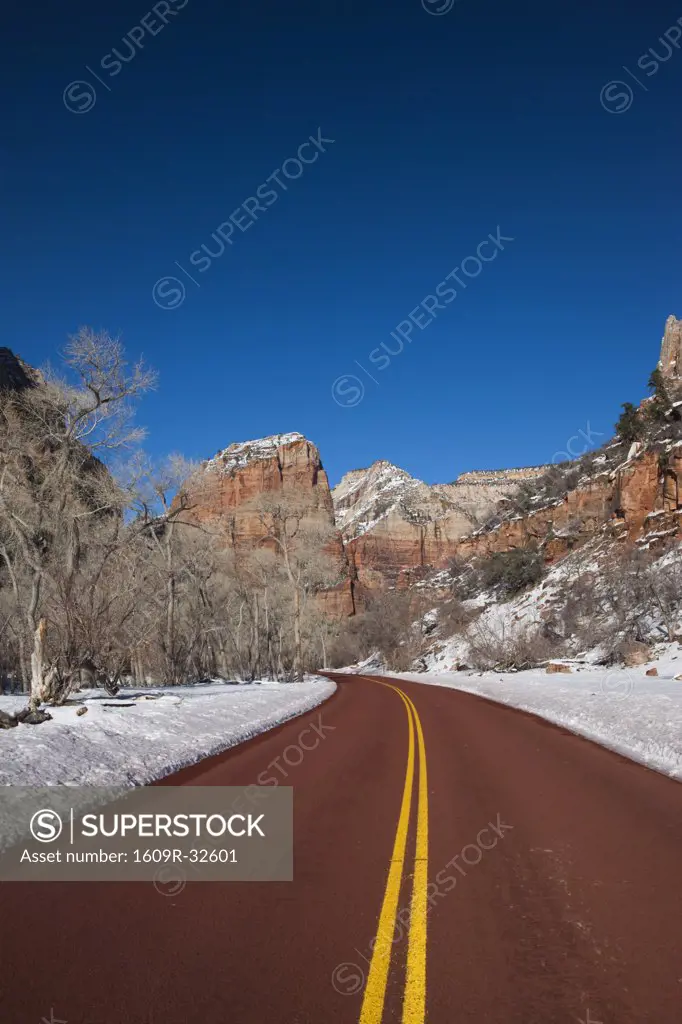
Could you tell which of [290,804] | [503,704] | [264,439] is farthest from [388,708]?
[264,439]

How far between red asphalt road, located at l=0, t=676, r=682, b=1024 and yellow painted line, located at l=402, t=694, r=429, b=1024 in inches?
2.2

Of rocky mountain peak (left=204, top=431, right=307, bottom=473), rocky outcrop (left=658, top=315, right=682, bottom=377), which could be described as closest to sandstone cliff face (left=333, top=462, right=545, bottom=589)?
rocky mountain peak (left=204, top=431, right=307, bottom=473)

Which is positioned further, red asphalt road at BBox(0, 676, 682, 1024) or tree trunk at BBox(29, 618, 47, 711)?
tree trunk at BBox(29, 618, 47, 711)

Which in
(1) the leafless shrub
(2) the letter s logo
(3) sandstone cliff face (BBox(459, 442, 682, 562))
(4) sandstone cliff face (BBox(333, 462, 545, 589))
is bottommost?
(1) the leafless shrub

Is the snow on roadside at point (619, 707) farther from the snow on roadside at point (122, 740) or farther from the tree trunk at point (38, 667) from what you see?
the tree trunk at point (38, 667)

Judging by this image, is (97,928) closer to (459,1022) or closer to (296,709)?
(459,1022)

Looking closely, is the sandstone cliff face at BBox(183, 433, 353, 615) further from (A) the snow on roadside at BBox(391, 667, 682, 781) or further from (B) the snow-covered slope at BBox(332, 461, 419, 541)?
(A) the snow on roadside at BBox(391, 667, 682, 781)

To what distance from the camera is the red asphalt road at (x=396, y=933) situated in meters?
3.10

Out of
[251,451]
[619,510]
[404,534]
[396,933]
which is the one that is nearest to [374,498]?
[404,534]

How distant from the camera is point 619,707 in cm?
1276

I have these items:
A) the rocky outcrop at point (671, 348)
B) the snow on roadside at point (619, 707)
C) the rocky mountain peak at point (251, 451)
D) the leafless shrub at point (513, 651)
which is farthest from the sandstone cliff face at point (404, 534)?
the snow on roadside at point (619, 707)

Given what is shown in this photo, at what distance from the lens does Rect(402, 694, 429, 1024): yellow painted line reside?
10.0 feet

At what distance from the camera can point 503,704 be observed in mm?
19312

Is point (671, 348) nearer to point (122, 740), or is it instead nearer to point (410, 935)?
point (122, 740)
